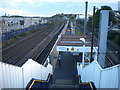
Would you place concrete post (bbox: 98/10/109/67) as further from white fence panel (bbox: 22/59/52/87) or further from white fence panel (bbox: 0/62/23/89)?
white fence panel (bbox: 0/62/23/89)

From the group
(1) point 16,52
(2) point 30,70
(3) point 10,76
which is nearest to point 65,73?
(2) point 30,70

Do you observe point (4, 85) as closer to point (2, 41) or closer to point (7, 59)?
point (7, 59)

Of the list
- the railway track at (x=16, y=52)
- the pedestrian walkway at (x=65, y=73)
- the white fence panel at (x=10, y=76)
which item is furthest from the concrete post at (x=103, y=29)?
the railway track at (x=16, y=52)

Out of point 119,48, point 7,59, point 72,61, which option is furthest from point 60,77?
point 119,48

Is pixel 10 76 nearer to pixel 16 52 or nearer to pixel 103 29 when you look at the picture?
pixel 103 29

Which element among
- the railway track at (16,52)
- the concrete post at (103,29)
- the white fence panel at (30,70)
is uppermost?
the concrete post at (103,29)

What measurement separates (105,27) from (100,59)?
5.63ft

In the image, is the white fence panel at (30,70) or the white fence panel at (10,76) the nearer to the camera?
the white fence panel at (10,76)

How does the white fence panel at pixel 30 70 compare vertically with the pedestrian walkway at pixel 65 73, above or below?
above

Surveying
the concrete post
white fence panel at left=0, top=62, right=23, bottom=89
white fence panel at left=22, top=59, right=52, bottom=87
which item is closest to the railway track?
white fence panel at left=22, top=59, right=52, bottom=87

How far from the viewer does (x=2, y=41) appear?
68.4 ft

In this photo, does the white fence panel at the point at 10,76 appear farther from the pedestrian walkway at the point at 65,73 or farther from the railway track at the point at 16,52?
the railway track at the point at 16,52

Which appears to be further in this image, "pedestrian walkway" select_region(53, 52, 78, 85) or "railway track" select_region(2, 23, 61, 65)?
"railway track" select_region(2, 23, 61, 65)

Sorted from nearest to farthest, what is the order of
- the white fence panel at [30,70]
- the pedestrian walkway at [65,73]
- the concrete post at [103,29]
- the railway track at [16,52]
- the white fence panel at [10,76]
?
the white fence panel at [10,76] < the white fence panel at [30,70] < the concrete post at [103,29] < the pedestrian walkway at [65,73] < the railway track at [16,52]
